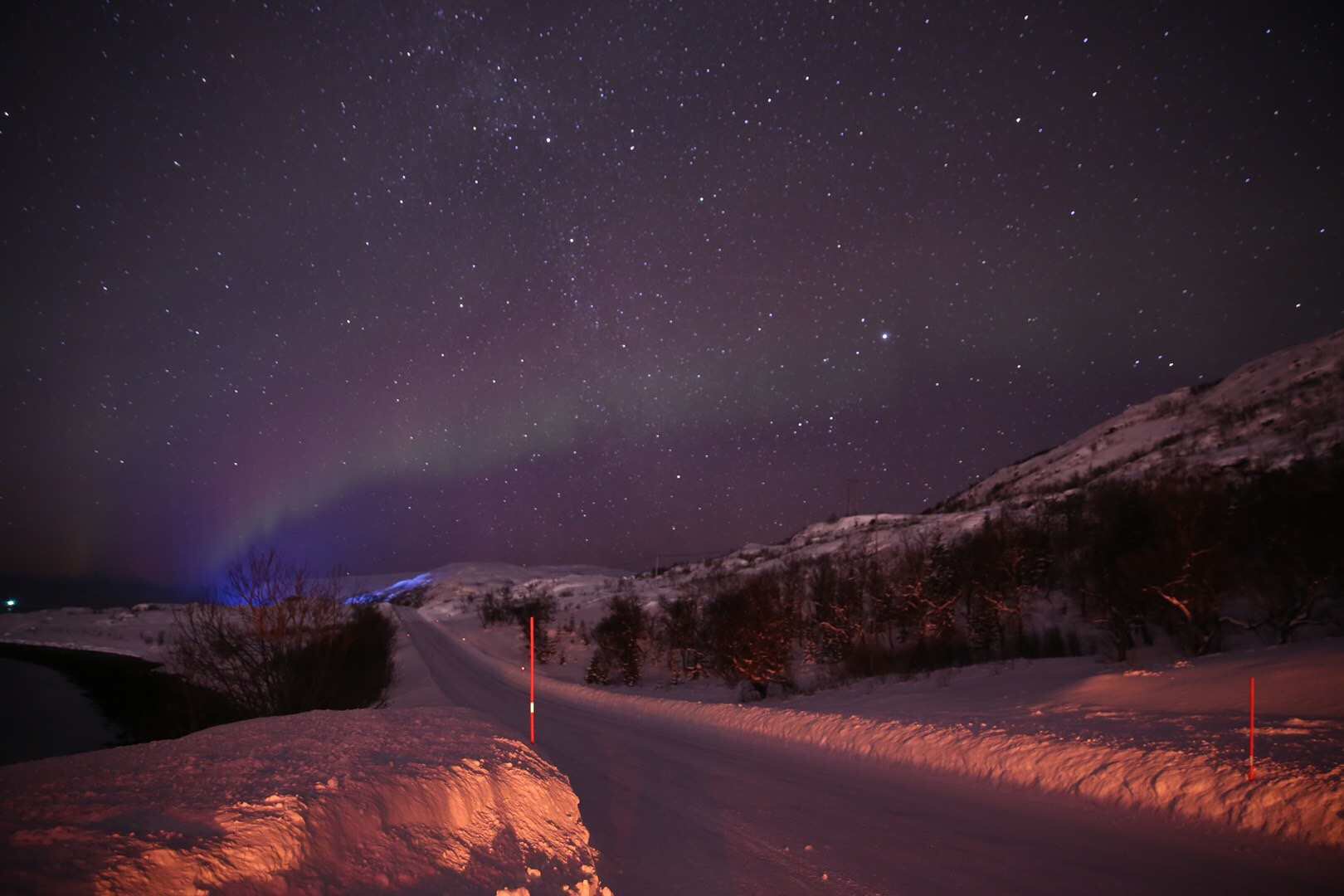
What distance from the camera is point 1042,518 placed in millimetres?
52562

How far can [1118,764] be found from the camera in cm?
910

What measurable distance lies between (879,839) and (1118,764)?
4.12 meters

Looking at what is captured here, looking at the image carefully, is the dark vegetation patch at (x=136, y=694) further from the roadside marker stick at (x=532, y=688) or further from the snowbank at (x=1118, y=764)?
the snowbank at (x=1118, y=764)

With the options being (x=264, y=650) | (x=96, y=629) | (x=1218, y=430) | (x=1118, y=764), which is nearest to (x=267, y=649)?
(x=264, y=650)

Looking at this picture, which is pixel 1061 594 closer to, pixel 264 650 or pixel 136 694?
pixel 264 650

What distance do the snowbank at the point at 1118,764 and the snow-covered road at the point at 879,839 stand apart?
337 mm

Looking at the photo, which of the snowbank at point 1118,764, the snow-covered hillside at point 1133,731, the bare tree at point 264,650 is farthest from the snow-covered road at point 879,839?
the bare tree at point 264,650

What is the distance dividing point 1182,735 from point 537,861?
9759mm

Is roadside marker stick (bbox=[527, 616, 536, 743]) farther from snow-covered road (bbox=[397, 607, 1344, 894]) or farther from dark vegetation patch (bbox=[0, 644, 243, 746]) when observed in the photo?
dark vegetation patch (bbox=[0, 644, 243, 746])

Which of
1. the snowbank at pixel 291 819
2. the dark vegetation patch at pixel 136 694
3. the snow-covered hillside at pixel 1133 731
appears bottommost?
the dark vegetation patch at pixel 136 694

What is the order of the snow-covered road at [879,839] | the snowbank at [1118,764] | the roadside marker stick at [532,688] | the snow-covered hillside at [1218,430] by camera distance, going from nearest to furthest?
the snow-covered road at [879,839] → the snowbank at [1118,764] → the roadside marker stick at [532,688] → the snow-covered hillside at [1218,430]

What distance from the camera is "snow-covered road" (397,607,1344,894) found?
239 inches

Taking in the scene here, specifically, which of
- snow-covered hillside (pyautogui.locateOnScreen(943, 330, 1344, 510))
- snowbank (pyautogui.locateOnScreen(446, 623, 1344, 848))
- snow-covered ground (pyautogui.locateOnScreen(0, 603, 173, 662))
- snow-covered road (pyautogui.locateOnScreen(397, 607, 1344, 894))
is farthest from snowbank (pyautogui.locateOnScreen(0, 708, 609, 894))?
snow-covered ground (pyautogui.locateOnScreen(0, 603, 173, 662))

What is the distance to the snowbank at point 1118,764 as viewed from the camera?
713 cm
